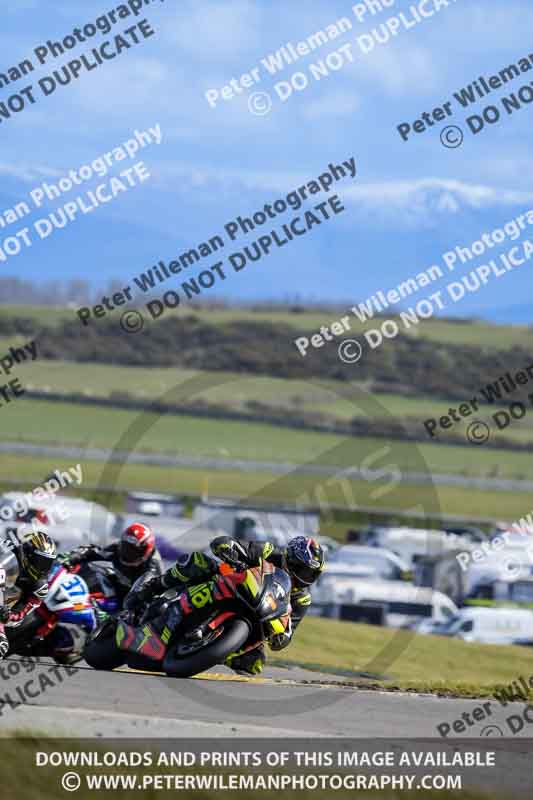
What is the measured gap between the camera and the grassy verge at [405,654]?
975 inches

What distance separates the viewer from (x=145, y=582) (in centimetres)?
1296

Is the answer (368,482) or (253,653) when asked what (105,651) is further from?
(368,482)

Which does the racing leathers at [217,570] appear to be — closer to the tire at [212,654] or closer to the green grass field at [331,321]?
the tire at [212,654]

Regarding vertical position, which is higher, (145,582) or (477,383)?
(145,582)

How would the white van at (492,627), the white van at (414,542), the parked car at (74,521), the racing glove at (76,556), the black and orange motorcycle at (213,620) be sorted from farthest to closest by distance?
the white van at (414,542)
the parked car at (74,521)
the white van at (492,627)
the racing glove at (76,556)
the black and orange motorcycle at (213,620)

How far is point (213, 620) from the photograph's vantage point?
12.0m

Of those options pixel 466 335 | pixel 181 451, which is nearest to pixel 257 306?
pixel 466 335

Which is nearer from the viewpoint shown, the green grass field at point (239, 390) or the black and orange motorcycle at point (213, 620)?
the black and orange motorcycle at point (213, 620)

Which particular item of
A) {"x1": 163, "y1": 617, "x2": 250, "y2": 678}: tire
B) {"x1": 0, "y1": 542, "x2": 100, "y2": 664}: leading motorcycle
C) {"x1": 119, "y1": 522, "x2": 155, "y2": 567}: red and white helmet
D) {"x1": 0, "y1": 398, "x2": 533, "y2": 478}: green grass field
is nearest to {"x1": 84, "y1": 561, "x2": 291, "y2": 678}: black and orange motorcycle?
{"x1": 163, "y1": 617, "x2": 250, "y2": 678}: tire

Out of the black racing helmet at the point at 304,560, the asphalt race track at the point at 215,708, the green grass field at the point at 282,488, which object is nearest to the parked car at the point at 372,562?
the green grass field at the point at 282,488

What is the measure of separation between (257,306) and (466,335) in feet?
87.7

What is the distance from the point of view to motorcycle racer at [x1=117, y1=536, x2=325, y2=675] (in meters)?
12.3

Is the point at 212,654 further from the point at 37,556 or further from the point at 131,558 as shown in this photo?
the point at 131,558

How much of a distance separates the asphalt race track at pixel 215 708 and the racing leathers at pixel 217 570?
0.37 meters
